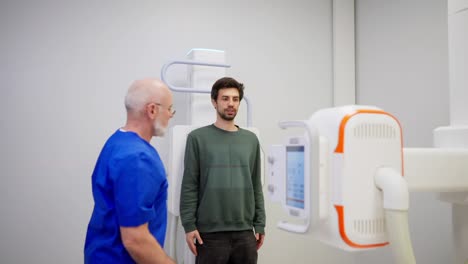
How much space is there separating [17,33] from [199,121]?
3.65 feet

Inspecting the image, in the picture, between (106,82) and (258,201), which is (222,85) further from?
(106,82)

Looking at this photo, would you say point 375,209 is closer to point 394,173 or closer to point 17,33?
point 394,173

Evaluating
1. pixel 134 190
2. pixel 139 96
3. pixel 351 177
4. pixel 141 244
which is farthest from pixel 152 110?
pixel 351 177

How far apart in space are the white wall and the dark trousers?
2.41 feet

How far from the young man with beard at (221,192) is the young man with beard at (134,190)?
1.96ft

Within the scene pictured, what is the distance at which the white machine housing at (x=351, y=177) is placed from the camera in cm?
68

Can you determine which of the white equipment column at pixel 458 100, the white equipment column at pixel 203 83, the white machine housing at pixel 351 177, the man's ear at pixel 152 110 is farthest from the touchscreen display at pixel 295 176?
the white equipment column at pixel 203 83

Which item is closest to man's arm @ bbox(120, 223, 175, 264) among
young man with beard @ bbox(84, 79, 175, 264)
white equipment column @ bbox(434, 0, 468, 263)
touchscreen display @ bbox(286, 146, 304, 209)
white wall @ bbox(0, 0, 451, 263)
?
young man with beard @ bbox(84, 79, 175, 264)

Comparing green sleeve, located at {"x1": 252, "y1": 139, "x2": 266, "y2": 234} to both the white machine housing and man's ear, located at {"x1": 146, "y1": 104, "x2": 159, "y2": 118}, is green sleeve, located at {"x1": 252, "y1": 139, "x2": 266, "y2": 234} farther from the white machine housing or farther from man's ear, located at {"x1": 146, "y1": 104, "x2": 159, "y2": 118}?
the white machine housing

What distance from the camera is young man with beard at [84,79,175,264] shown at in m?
1.20

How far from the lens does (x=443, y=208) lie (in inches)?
86.4

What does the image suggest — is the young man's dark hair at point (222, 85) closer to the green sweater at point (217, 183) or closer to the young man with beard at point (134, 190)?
the green sweater at point (217, 183)

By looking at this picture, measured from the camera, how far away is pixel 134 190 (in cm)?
119

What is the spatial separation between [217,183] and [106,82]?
0.95 meters
